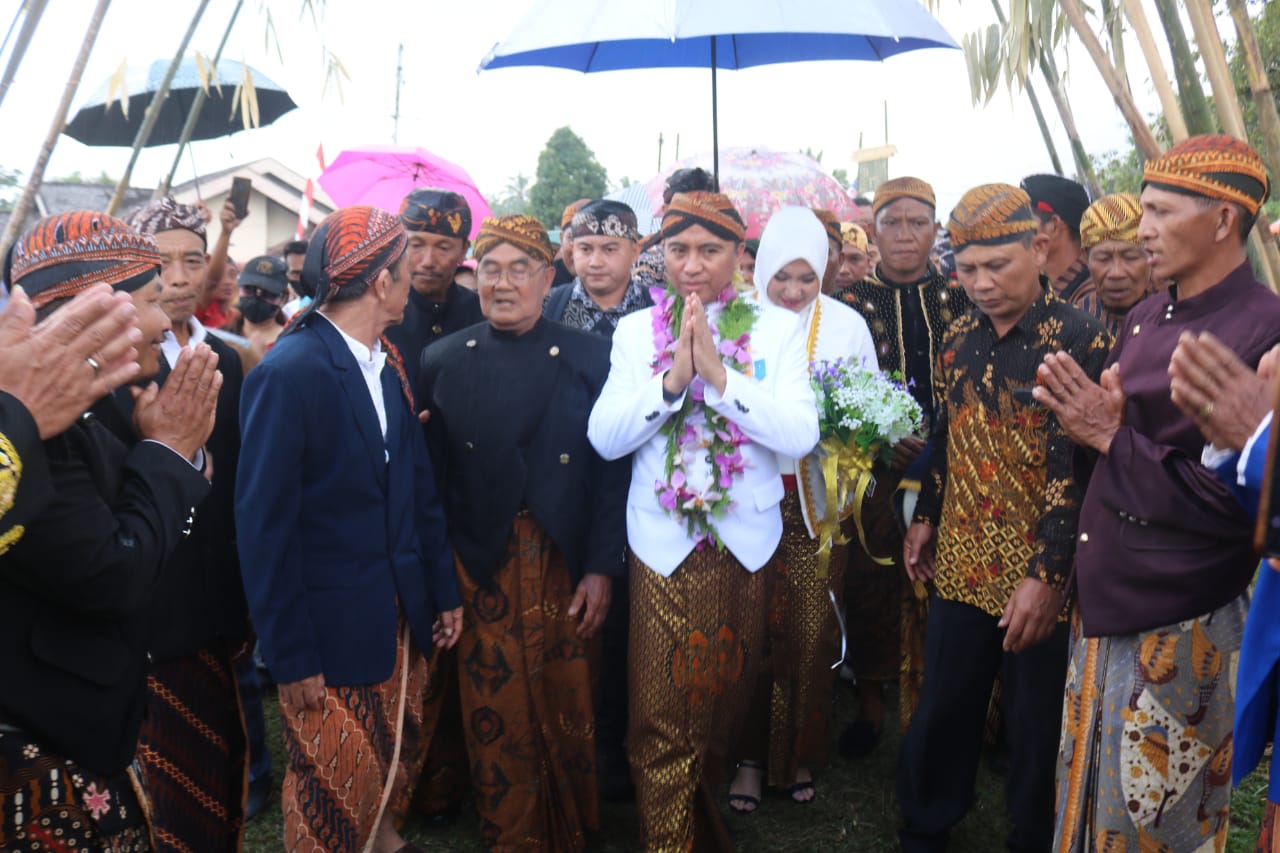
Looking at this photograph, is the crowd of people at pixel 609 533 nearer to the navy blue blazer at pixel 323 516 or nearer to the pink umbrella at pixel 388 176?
the navy blue blazer at pixel 323 516

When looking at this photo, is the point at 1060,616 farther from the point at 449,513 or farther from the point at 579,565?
the point at 449,513

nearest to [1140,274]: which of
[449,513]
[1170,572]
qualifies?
[1170,572]

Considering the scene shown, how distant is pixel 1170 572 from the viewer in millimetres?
2764

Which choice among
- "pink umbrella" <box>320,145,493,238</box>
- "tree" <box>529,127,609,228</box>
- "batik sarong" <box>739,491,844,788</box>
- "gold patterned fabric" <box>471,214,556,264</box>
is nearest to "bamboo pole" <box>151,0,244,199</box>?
"gold patterned fabric" <box>471,214,556,264</box>

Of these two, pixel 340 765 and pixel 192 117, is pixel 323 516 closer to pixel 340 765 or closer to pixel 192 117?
pixel 340 765

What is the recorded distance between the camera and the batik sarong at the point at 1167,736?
280 cm

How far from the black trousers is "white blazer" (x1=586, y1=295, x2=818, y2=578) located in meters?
0.77

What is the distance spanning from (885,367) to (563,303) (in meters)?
1.65

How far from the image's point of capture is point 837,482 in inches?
164

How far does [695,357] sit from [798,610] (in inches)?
58.0

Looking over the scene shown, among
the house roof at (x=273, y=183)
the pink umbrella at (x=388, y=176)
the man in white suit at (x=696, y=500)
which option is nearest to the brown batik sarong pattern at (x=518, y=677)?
the man in white suit at (x=696, y=500)

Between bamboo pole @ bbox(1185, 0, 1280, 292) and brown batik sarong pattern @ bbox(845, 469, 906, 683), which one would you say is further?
brown batik sarong pattern @ bbox(845, 469, 906, 683)

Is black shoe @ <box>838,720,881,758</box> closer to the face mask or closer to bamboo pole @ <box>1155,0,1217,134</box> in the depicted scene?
bamboo pole @ <box>1155,0,1217,134</box>

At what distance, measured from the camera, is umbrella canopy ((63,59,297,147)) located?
256 inches
